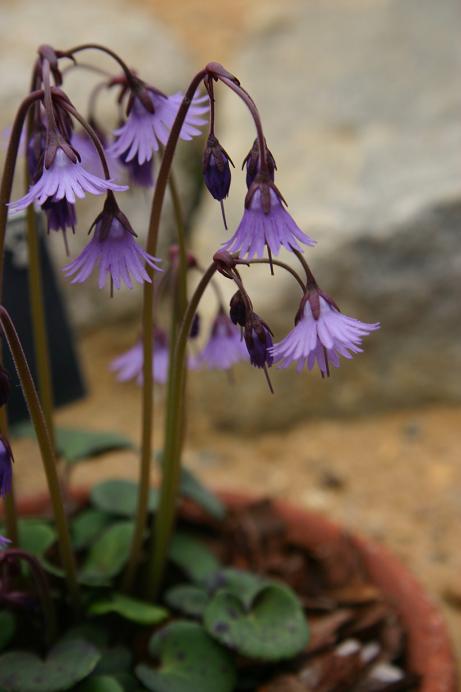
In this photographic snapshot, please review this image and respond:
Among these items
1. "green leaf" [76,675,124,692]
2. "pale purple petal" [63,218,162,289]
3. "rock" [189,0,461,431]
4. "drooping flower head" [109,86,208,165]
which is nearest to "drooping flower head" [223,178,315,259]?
"pale purple petal" [63,218,162,289]

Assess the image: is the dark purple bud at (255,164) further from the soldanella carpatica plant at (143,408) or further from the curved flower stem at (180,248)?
the curved flower stem at (180,248)

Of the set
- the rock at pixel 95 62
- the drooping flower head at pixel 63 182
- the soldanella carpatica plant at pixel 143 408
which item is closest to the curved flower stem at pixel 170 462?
the soldanella carpatica plant at pixel 143 408

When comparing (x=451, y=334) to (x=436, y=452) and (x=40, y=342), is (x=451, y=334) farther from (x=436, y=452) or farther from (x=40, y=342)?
(x=40, y=342)

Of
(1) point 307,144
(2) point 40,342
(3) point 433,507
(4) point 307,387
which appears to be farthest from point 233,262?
(1) point 307,144

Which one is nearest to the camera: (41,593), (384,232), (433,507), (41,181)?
(41,181)

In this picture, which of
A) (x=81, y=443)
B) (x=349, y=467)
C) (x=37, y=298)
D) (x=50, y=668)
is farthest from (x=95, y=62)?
(x=50, y=668)

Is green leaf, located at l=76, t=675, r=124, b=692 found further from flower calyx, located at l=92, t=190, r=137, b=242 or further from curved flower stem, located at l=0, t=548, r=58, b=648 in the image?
flower calyx, located at l=92, t=190, r=137, b=242
